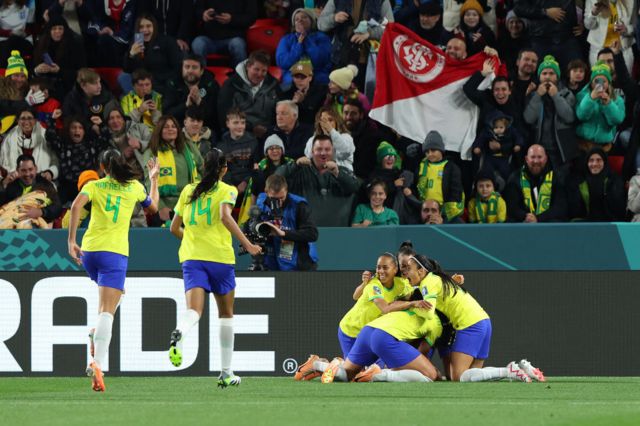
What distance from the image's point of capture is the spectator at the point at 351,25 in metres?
16.6

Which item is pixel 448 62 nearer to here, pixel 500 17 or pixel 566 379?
pixel 500 17

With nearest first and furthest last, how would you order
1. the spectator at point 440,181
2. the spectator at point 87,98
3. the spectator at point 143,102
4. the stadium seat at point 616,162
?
the spectator at point 440,181 → the stadium seat at point 616,162 → the spectator at point 143,102 → the spectator at point 87,98

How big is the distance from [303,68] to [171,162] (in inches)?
89.3

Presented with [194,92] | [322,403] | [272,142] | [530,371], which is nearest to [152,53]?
[194,92]

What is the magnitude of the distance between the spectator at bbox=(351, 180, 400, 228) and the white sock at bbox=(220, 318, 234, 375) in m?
3.61

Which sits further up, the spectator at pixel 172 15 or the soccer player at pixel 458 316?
the spectator at pixel 172 15

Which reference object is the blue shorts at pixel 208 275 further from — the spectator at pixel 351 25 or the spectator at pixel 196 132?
the spectator at pixel 351 25

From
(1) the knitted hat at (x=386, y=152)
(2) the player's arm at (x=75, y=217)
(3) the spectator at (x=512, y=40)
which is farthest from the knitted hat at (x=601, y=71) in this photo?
(2) the player's arm at (x=75, y=217)

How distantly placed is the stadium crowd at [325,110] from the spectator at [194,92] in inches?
0.8

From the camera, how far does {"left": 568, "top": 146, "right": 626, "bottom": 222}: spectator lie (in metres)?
14.5

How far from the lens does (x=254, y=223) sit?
13.5 meters

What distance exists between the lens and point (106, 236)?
10922 millimetres

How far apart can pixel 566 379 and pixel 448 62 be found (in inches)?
182

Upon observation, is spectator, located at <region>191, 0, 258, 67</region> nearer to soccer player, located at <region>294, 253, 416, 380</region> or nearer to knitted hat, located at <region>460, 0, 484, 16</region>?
knitted hat, located at <region>460, 0, 484, 16</region>
